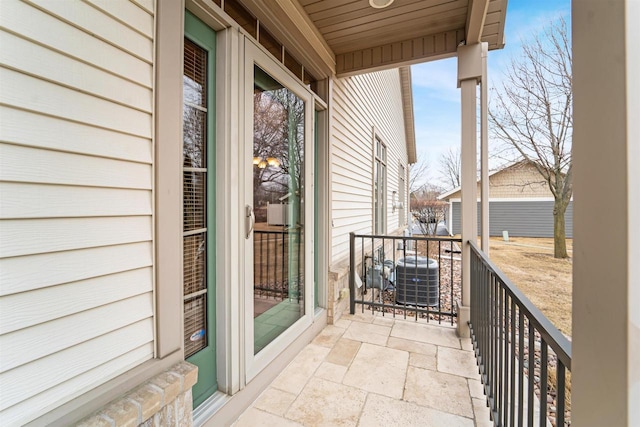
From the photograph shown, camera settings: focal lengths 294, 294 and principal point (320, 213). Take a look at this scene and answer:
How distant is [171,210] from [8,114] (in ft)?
1.88

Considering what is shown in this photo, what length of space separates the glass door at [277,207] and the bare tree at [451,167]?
20.3 m

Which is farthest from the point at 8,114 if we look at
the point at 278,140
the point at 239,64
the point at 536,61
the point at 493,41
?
the point at 536,61

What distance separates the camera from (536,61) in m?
7.26

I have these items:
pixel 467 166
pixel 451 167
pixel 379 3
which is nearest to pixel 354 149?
pixel 467 166

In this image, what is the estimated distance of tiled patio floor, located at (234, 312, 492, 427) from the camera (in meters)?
1.76

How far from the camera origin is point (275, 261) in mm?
2299

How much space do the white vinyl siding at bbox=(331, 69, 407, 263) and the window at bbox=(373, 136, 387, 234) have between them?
0.31 meters

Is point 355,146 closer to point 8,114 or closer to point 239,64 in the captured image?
point 239,64

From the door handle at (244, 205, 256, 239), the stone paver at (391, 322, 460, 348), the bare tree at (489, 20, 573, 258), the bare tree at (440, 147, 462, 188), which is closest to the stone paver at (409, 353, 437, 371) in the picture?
the stone paver at (391, 322, 460, 348)

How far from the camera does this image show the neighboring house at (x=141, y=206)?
878 mm

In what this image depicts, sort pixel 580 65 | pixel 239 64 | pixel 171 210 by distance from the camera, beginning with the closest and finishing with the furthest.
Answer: pixel 580 65
pixel 171 210
pixel 239 64

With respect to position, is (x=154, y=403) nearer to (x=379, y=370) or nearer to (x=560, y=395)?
(x=560, y=395)

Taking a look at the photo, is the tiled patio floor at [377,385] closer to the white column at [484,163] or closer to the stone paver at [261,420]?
the stone paver at [261,420]

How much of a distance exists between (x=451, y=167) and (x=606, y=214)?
2260 cm
